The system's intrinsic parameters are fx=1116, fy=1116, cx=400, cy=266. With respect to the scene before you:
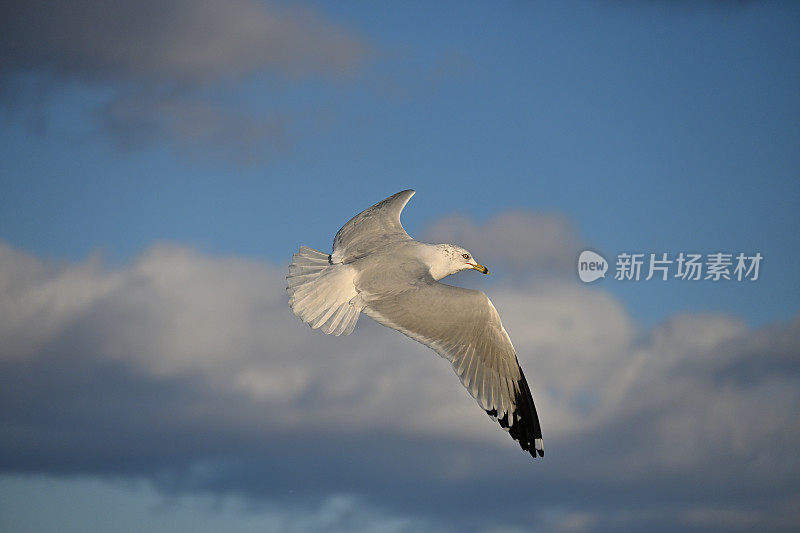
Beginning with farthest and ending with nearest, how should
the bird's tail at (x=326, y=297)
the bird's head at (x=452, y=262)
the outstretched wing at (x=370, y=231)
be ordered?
the outstretched wing at (x=370, y=231), the bird's head at (x=452, y=262), the bird's tail at (x=326, y=297)

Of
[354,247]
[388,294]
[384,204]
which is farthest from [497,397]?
[384,204]

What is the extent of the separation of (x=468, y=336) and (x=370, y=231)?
175 cm

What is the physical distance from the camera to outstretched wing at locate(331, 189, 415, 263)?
9789 millimetres

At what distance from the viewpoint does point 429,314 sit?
881cm

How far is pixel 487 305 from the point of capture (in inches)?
349

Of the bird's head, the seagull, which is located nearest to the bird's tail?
A: the seagull

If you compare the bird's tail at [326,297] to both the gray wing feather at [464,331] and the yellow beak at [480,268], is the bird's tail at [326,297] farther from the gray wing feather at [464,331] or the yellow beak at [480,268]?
the yellow beak at [480,268]

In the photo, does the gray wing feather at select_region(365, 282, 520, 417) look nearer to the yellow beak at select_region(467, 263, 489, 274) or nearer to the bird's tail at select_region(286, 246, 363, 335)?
the bird's tail at select_region(286, 246, 363, 335)

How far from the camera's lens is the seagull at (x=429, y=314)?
884 cm

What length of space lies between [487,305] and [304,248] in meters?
1.90

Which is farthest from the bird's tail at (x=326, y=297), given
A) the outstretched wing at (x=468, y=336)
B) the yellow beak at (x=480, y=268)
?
the yellow beak at (x=480, y=268)

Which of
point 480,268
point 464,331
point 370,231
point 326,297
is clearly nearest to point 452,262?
point 480,268

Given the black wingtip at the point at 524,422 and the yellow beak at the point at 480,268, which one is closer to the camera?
the black wingtip at the point at 524,422

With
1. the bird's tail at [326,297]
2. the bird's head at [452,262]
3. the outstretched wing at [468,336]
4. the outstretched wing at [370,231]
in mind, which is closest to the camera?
the outstretched wing at [468,336]
